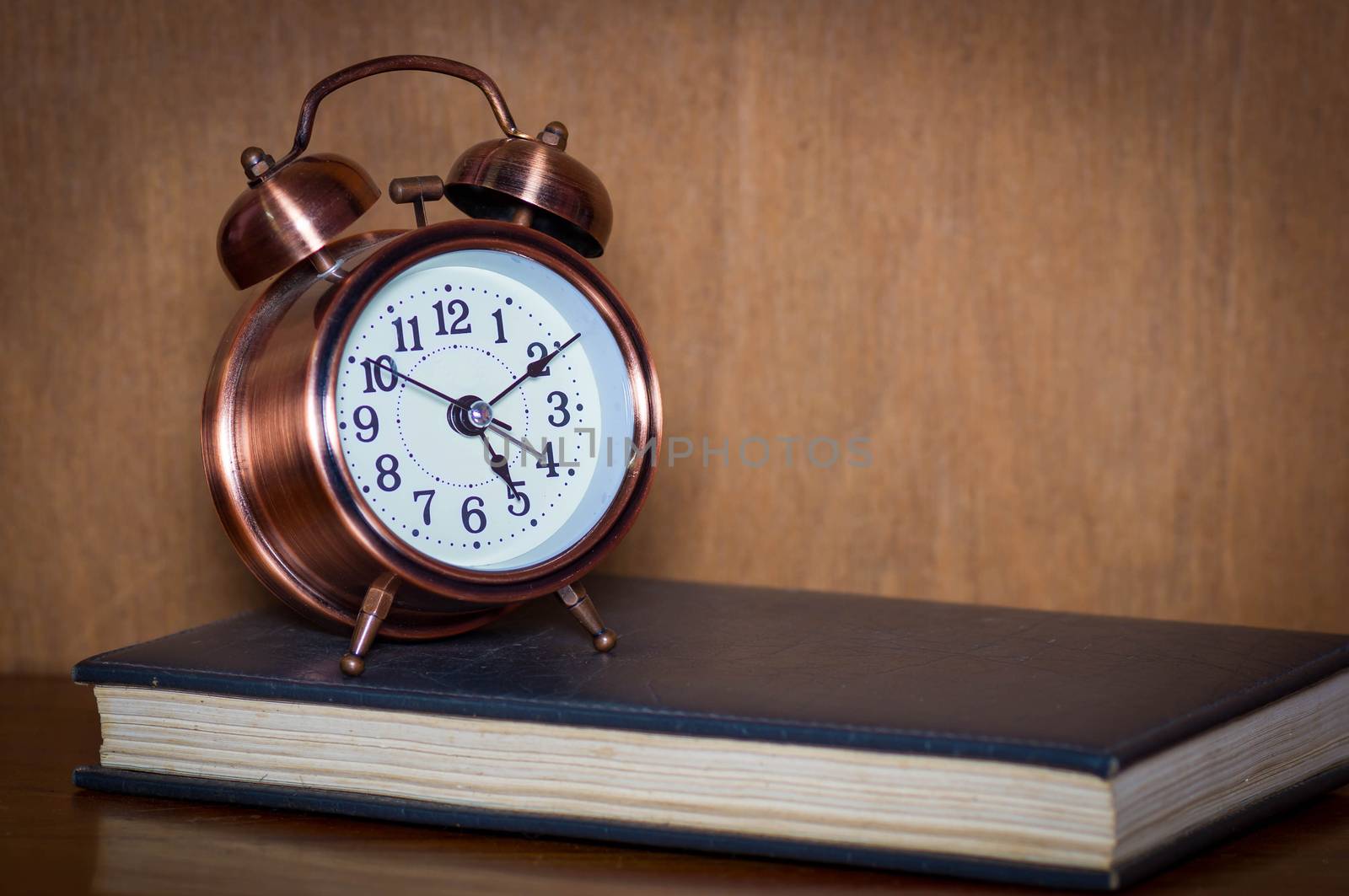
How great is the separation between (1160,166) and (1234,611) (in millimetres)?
508

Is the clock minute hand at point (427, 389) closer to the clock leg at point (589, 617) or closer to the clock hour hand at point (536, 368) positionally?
the clock hour hand at point (536, 368)

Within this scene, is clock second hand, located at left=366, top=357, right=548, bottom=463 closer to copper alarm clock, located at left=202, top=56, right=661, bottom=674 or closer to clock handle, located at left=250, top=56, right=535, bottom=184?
copper alarm clock, located at left=202, top=56, right=661, bottom=674

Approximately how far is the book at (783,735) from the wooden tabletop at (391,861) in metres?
0.02

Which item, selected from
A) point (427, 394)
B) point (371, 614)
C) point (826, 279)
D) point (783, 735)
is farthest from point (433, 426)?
point (826, 279)

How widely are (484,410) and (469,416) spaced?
14 millimetres

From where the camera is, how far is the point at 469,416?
131 centimetres

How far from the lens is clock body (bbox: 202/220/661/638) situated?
1.25m

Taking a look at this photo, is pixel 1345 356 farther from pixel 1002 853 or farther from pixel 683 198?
pixel 1002 853

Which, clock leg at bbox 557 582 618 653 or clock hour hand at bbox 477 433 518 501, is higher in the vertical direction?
clock hour hand at bbox 477 433 518 501

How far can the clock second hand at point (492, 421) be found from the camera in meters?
1.28

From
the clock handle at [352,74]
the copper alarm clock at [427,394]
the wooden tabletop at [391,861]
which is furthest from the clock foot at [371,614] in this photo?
the clock handle at [352,74]

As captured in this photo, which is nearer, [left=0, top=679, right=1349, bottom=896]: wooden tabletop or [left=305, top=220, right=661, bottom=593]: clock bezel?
[left=0, top=679, right=1349, bottom=896]: wooden tabletop

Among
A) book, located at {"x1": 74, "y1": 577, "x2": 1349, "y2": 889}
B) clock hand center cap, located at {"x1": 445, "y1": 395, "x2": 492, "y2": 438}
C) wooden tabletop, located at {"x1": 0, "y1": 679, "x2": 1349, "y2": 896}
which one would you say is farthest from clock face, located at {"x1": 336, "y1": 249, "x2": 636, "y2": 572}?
wooden tabletop, located at {"x1": 0, "y1": 679, "x2": 1349, "y2": 896}

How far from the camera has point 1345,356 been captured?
163cm
